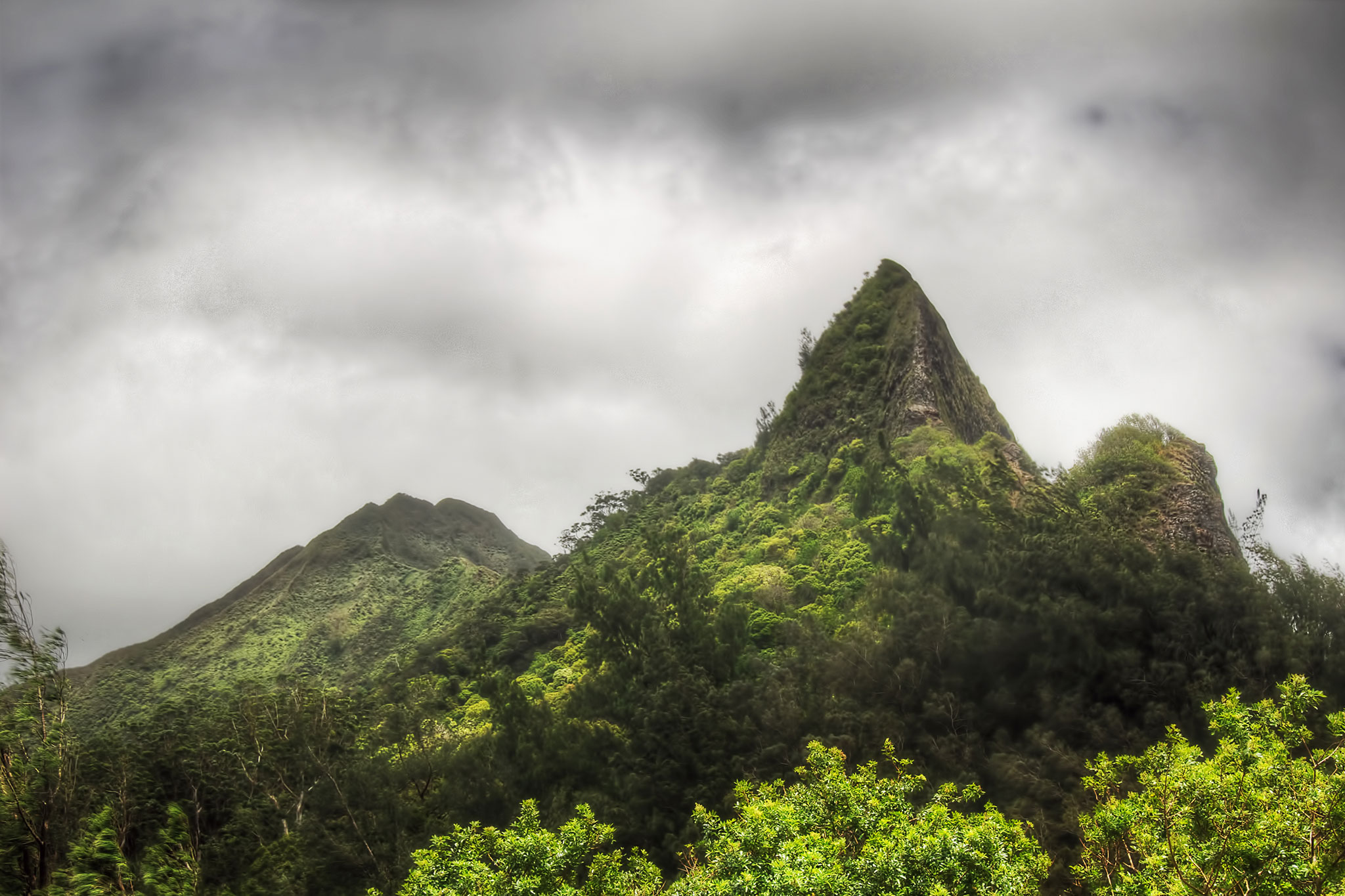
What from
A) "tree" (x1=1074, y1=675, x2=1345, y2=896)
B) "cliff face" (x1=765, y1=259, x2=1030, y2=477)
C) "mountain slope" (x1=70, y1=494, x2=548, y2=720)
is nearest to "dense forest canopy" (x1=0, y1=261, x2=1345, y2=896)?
"tree" (x1=1074, y1=675, x2=1345, y2=896)

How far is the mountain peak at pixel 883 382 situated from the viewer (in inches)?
2018

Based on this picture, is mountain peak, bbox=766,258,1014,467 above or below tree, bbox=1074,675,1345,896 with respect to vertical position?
above

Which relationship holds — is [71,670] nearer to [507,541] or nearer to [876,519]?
[507,541]

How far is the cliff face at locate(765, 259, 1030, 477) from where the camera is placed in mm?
51188

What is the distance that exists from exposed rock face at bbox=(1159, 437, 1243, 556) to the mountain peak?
13.9m

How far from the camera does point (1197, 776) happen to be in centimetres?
1265

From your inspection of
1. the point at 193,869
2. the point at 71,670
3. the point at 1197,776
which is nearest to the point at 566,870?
the point at 1197,776

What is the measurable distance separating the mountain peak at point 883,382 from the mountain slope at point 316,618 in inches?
1169

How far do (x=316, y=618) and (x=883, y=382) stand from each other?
61.3m

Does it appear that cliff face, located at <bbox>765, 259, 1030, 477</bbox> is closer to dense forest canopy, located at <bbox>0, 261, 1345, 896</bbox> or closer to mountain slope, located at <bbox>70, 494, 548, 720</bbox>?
dense forest canopy, located at <bbox>0, 261, 1345, 896</bbox>

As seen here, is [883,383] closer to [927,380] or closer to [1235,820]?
[927,380]

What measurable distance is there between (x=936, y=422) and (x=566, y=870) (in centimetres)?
3846

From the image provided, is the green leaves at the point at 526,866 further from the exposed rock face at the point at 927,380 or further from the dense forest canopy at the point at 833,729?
the exposed rock face at the point at 927,380

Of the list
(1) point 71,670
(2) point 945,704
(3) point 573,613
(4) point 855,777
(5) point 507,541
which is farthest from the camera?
(5) point 507,541
